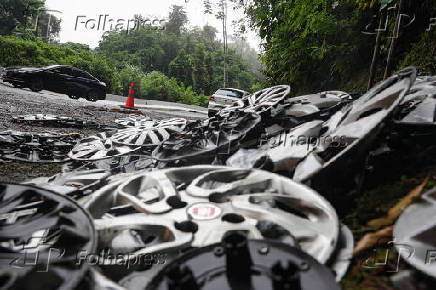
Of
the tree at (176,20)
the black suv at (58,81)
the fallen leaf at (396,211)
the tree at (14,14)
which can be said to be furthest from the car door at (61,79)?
the tree at (176,20)

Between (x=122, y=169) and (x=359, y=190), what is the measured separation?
2.35 m

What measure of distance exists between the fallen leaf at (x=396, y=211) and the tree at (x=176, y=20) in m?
64.7

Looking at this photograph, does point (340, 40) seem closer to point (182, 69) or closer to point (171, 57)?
point (182, 69)

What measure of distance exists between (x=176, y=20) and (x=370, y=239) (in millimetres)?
68108

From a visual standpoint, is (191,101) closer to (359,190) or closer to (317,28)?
(317,28)

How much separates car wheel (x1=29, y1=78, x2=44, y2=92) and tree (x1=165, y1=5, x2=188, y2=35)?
181 ft

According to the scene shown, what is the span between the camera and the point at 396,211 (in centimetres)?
170

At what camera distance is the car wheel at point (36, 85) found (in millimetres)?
10141

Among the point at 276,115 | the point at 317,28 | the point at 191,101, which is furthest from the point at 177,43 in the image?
the point at 276,115

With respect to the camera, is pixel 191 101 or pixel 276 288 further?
pixel 191 101

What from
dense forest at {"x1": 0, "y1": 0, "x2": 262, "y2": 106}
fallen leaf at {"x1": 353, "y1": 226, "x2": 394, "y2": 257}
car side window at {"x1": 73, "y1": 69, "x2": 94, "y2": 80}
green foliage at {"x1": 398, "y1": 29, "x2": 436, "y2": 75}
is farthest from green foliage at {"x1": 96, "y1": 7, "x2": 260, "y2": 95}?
fallen leaf at {"x1": 353, "y1": 226, "x2": 394, "y2": 257}

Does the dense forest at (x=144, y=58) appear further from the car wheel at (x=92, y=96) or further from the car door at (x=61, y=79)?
the car door at (x=61, y=79)

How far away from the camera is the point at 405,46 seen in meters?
5.65

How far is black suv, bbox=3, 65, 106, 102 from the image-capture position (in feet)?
32.6
